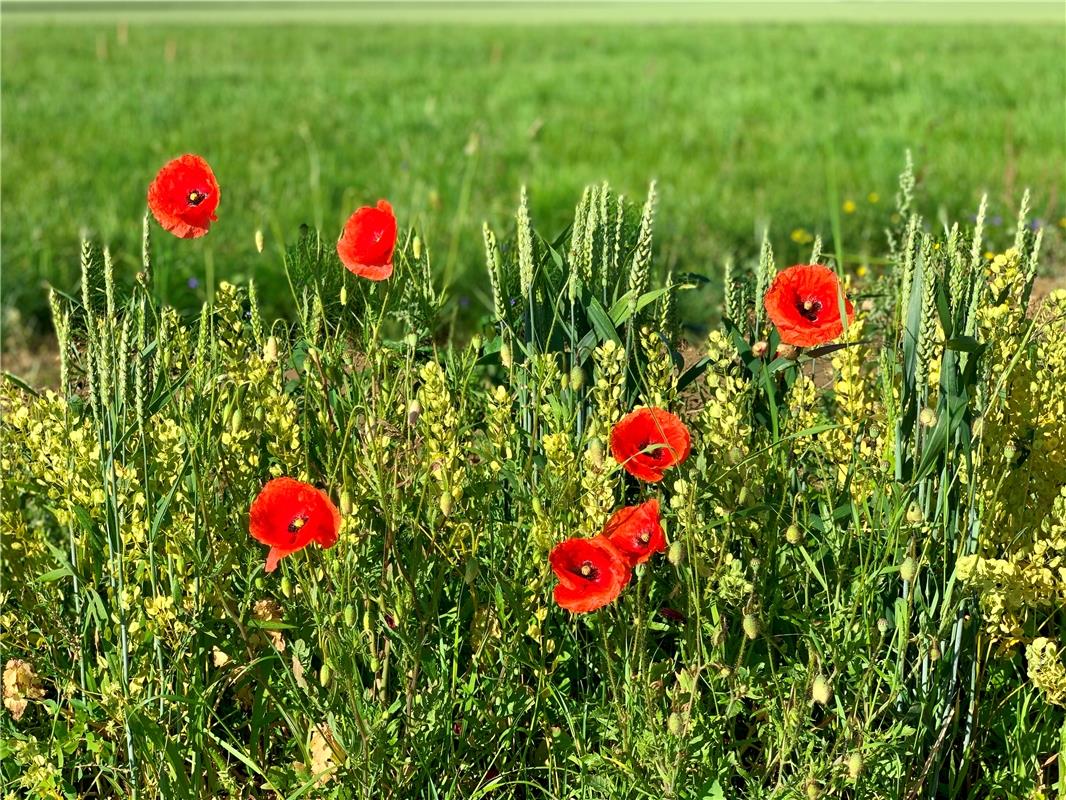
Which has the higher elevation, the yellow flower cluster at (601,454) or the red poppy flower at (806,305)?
the red poppy flower at (806,305)

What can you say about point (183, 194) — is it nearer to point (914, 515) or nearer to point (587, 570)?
point (587, 570)

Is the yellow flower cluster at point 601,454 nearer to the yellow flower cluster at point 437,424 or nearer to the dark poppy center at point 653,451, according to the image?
the dark poppy center at point 653,451

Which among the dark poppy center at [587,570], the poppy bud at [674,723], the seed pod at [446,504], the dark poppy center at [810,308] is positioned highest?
the dark poppy center at [810,308]

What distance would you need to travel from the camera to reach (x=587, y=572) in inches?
61.1

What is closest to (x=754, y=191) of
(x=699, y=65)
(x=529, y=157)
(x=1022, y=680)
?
(x=529, y=157)

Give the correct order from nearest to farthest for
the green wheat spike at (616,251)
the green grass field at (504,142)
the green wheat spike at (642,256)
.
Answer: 1. the green wheat spike at (642,256)
2. the green wheat spike at (616,251)
3. the green grass field at (504,142)

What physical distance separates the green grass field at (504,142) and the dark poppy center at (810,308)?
2.56ft

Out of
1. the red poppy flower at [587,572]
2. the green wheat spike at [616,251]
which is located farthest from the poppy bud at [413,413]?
the green wheat spike at [616,251]

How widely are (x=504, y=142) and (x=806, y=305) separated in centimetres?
638

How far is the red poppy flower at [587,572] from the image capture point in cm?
149

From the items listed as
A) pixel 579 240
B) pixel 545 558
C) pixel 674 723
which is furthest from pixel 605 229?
pixel 674 723

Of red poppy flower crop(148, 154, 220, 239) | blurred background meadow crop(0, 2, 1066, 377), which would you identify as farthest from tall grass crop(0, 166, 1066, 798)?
blurred background meadow crop(0, 2, 1066, 377)

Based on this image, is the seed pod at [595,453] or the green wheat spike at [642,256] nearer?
the seed pod at [595,453]

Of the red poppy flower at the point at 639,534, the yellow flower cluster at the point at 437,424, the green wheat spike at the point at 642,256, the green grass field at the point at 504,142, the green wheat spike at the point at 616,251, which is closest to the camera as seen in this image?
the red poppy flower at the point at 639,534
